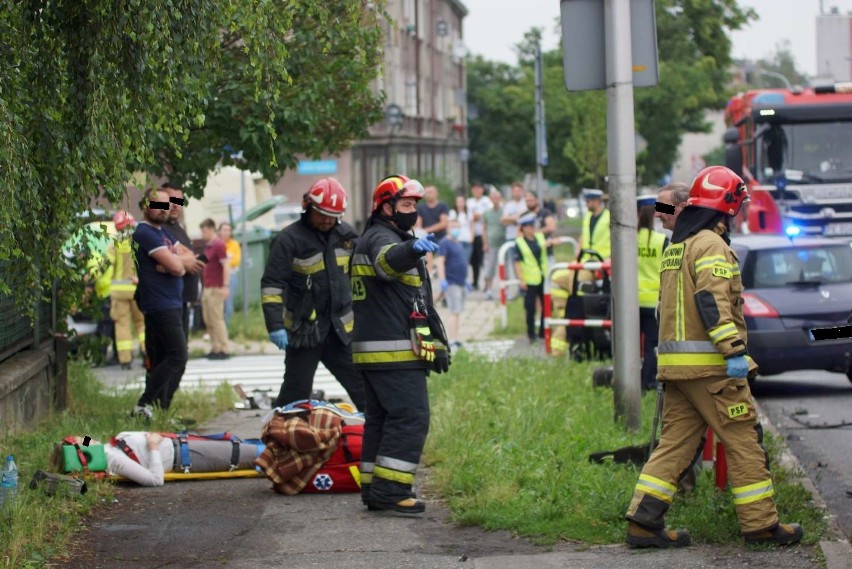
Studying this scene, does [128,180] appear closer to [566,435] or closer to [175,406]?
[566,435]

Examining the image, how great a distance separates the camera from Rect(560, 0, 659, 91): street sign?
32.3 feet

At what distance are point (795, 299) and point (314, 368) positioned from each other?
510cm

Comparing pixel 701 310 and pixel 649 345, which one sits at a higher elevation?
pixel 701 310

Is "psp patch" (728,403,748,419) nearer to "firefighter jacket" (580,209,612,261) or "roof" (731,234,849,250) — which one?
"roof" (731,234,849,250)

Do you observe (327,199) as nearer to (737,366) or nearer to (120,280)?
(737,366)

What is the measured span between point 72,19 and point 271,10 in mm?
884

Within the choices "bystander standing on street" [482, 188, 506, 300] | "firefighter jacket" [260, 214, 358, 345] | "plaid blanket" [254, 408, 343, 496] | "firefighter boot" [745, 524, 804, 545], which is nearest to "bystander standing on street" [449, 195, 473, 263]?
"bystander standing on street" [482, 188, 506, 300]

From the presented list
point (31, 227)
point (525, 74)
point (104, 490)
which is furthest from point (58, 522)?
point (525, 74)

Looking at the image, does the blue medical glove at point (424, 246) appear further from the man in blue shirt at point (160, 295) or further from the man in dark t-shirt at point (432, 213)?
the man in dark t-shirt at point (432, 213)

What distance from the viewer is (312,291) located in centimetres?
940

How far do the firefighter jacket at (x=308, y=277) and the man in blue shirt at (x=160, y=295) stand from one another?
147cm

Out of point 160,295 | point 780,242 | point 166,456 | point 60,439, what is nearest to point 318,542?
point 166,456

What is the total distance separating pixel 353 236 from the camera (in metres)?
9.45

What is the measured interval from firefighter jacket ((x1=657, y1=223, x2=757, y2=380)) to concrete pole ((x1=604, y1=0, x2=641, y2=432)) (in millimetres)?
2559
